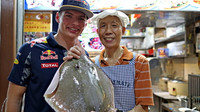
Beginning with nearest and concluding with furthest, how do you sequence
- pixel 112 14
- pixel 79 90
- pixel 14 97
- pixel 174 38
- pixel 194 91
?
1. pixel 79 90
2. pixel 14 97
3. pixel 112 14
4. pixel 194 91
5. pixel 174 38

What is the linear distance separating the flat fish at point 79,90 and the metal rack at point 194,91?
268cm

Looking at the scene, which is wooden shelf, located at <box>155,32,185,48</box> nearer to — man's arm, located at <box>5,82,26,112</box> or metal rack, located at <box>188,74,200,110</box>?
metal rack, located at <box>188,74,200,110</box>

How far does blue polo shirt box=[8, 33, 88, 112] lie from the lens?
1.24 metres

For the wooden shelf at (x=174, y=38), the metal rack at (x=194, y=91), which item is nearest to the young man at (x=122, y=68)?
the metal rack at (x=194, y=91)

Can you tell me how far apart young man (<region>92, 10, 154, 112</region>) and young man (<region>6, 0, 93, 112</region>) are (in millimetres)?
366

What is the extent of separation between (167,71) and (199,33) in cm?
264

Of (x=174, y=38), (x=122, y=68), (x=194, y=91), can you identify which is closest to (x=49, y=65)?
(x=122, y=68)

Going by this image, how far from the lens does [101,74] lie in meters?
1.21

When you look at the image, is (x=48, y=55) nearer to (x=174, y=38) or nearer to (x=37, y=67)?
(x=37, y=67)

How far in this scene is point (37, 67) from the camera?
1.25m

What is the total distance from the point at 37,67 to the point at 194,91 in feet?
11.0

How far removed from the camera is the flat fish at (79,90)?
98 centimetres

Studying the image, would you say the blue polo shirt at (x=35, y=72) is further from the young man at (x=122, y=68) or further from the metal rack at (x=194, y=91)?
the metal rack at (x=194, y=91)

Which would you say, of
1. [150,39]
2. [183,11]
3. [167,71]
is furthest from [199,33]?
[167,71]
